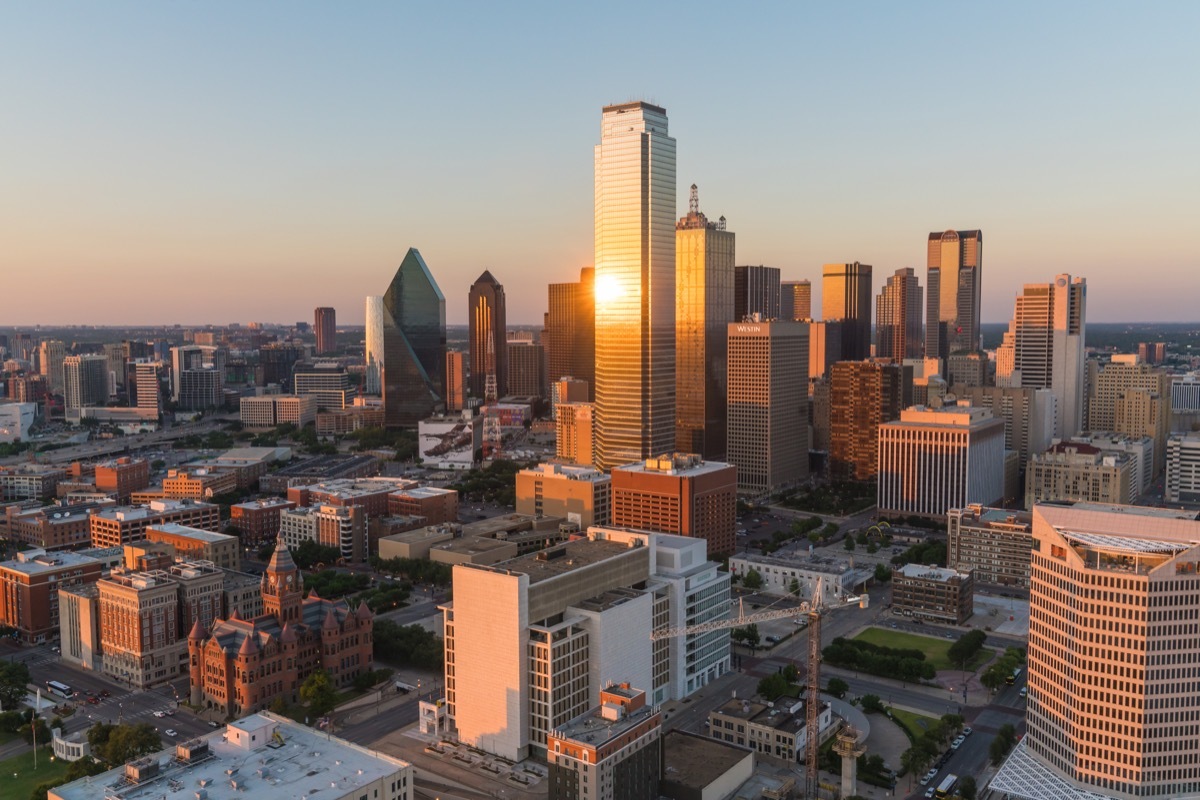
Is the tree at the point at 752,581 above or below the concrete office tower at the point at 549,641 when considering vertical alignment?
below

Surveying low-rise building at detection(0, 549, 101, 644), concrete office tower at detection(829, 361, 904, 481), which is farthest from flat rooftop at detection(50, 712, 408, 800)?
concrete office tower at detection(829, 361, 904, 481)

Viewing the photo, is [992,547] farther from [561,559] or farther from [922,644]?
[561,559]

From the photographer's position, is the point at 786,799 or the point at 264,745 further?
the point at 786,799

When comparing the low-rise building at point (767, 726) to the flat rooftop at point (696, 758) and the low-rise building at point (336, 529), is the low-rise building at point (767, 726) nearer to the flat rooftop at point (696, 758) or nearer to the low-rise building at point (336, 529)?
the flat rooftop at point (696, 758)

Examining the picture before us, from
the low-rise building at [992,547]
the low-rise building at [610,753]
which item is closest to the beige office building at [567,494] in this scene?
the low-rise building at [992,547]

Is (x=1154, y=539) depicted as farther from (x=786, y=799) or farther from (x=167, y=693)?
(x=167, y=693)

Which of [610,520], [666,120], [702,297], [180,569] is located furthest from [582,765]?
[702,297]

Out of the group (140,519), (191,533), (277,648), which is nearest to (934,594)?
(277,648)

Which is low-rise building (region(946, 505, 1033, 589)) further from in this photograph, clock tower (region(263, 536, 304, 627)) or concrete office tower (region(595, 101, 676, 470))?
clock tower (region(263, 536, 304, 627))
